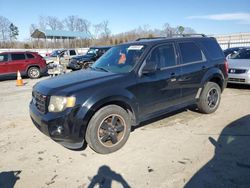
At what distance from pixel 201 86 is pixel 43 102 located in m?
3.68

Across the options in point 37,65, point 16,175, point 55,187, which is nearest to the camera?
point 55,187

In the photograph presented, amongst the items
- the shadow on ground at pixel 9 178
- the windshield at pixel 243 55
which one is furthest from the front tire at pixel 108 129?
the windshield at pixel 243 55

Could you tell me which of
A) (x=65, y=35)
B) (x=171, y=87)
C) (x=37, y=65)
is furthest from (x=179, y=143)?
(x=65, y=35)

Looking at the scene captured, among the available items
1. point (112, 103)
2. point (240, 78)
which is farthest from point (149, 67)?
point (240, 78)

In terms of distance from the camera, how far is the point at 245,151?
420cm

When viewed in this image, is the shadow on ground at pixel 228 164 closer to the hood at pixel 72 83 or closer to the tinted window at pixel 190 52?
the tinted window at pixel 190 52

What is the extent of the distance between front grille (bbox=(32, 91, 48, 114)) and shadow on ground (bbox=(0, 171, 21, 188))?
41.8 inches

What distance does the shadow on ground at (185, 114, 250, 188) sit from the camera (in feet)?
11.0

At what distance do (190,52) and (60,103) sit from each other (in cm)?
327

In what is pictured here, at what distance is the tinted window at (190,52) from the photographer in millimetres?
5536

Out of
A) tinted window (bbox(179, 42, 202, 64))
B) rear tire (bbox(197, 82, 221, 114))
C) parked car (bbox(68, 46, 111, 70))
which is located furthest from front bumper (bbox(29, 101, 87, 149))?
parked car (bbox(68, 46, 111, 70))

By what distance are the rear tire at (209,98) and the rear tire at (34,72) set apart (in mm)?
12390

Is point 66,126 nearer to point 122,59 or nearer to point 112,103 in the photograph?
point 112,103

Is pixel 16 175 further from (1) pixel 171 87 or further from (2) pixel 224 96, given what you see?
(2) pixel 224 96
